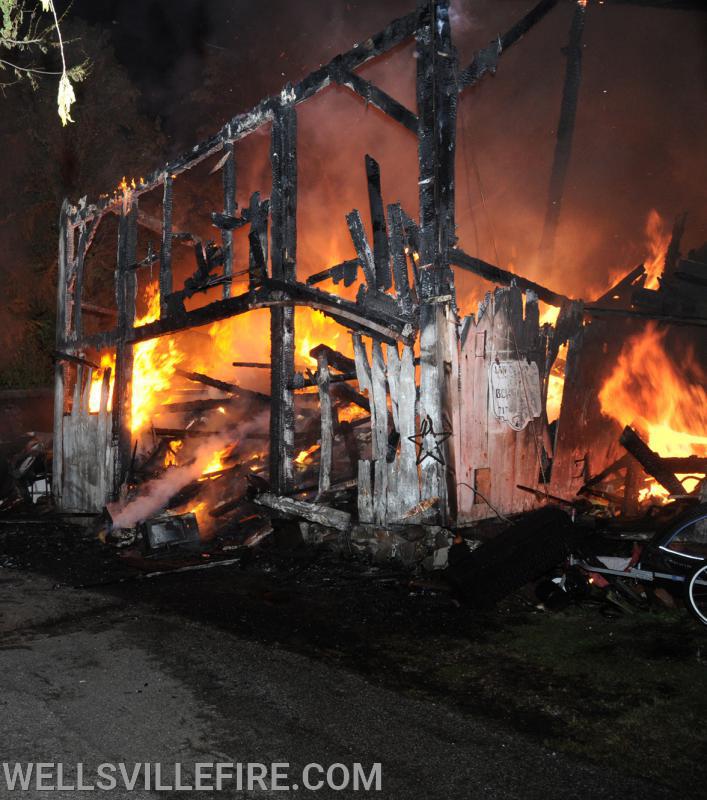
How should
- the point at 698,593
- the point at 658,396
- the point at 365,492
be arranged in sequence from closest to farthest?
the point at 698,593 → the point at 365,492 → the point at 658,396

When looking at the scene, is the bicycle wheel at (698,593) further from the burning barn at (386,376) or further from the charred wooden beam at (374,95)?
the charred wooden beam at (374,95)

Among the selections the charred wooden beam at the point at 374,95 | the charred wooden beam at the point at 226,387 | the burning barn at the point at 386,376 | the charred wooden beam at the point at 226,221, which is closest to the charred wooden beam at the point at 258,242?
the burning barn at the point at 386,376

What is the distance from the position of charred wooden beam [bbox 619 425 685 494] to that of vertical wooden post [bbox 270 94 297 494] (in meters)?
4.42

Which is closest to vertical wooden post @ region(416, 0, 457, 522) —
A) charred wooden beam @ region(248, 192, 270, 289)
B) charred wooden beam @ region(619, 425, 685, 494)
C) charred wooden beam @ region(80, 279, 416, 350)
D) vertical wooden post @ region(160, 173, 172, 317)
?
charred wooden beam @ region(80, 279, 416, 350)

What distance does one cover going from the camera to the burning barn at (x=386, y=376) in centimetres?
802

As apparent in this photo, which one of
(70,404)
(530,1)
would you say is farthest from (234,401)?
(530,1)

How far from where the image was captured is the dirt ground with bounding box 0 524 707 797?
12.3ft

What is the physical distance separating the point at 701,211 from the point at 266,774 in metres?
15.8

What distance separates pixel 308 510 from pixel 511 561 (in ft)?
10.2

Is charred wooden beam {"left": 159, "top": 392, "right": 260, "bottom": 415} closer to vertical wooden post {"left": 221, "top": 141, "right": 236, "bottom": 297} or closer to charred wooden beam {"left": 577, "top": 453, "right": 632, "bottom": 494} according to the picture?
vertical wooden post {"left": 221, "top": 141, "right": 236, "bottom": 297}

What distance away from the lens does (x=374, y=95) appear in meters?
8.74

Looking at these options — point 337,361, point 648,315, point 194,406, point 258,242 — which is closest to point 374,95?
point 258,242

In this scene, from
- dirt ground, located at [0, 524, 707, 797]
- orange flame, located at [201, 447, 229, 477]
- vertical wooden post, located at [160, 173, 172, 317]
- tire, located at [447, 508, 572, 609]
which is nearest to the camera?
dirt ground, located at [0, 524, 707, 797]

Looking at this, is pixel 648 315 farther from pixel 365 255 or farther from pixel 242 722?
pixel 242 722
